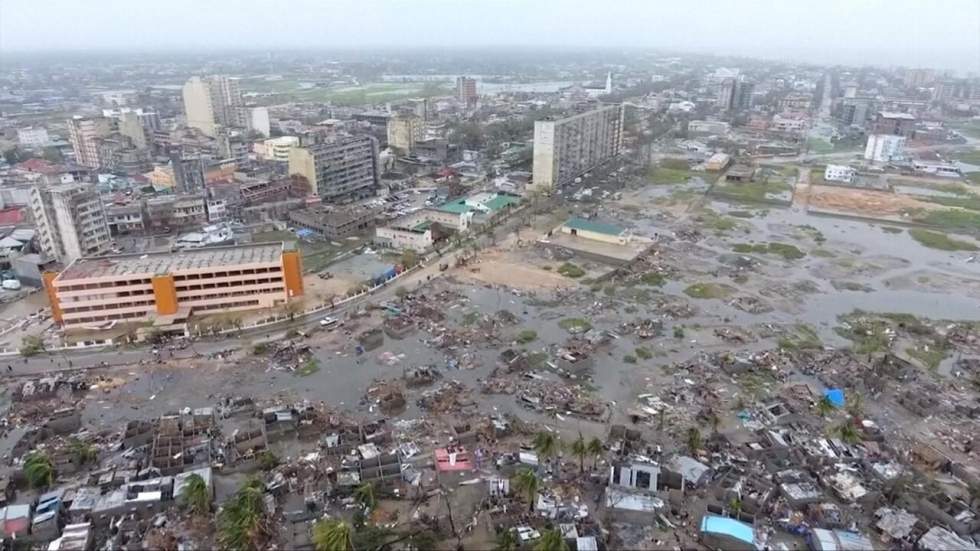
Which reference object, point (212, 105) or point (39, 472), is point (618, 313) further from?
point (212, 105)

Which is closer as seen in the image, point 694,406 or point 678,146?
point 694,406

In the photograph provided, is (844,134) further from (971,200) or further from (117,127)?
(117,127)

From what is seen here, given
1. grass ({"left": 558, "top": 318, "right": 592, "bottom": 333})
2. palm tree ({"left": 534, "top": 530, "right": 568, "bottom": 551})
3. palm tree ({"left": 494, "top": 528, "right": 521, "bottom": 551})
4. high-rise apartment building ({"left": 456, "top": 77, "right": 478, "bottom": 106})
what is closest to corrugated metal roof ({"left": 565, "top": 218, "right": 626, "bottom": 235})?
grass ({"left": 558, "top": 318, "right": 592, "bottom": 333})

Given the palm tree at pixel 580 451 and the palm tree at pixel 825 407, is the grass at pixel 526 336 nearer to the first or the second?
the palm tree at pixel 580 451

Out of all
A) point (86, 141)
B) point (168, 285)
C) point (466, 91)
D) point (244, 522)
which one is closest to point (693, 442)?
point (244, 522)

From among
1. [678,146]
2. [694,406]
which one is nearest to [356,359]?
[694,406]

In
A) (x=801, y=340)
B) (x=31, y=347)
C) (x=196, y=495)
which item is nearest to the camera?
(x=196, y=495)
